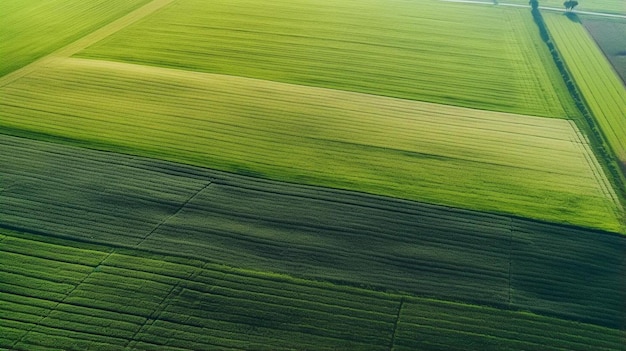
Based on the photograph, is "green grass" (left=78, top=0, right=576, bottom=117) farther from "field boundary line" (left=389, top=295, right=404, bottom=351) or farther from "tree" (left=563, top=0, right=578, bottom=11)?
"field boundary line" (left=389, top=295, right=404, bottom=351)

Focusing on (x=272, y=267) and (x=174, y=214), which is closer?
(x=272, y=267)

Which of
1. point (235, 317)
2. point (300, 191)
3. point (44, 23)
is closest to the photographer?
point (235, 317)

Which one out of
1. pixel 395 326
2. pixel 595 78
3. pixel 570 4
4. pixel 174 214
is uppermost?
pixel 570 4

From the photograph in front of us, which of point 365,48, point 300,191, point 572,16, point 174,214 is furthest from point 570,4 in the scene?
point 174,214

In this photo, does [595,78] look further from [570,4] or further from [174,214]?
[174,214]

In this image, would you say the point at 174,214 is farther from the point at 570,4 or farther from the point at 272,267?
the point at 570,4

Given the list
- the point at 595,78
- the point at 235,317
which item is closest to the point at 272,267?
the point at 235,317

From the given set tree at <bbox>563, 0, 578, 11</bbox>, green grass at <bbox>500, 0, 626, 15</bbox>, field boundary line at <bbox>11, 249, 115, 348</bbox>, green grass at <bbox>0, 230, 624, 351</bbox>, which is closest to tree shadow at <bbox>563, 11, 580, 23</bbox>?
tree at <bbox>563, 0, 578, 11</bbox>

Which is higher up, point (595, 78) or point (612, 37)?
point (612, 37)

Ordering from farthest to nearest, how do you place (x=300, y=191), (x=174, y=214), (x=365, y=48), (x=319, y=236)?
(x=365, y=48), (x=300, y=191), (x=174, y=214), (x=319, y=236)

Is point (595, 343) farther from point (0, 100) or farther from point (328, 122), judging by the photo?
point (0, 100)
